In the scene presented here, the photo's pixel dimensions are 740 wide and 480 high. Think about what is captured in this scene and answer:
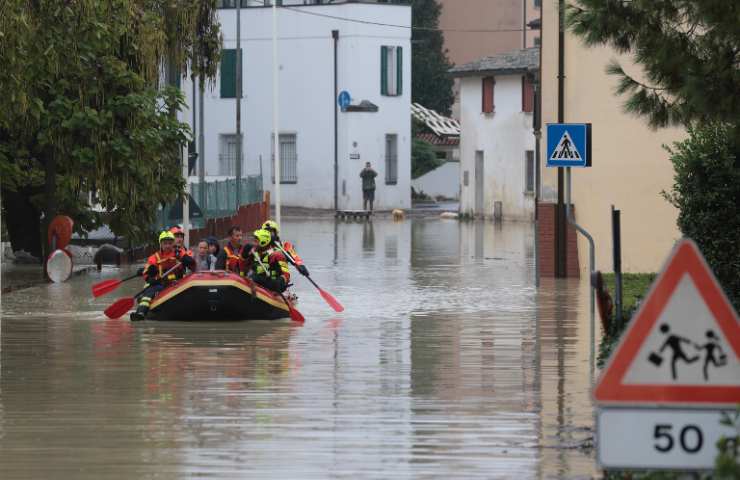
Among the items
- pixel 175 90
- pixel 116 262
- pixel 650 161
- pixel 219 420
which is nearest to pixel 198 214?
pixel 116 262

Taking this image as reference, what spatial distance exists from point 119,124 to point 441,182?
51.4 metres

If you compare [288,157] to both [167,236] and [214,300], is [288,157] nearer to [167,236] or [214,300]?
[167,236]

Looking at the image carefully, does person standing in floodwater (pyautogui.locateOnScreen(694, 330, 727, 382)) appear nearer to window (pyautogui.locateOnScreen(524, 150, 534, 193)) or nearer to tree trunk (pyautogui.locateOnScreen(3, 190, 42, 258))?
tree trunk (pyautogui.locateOnScreen(3, 190, 42, 258))

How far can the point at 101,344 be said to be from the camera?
20.8 meters

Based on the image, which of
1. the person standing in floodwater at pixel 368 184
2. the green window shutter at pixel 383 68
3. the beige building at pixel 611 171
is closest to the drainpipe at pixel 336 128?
the person standing in floodwater at pixel 368 184

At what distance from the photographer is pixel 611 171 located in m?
31.3

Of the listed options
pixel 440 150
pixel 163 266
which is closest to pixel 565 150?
pixel 163 266

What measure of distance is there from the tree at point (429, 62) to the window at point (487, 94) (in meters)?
18.9

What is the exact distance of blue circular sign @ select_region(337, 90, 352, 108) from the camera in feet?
223

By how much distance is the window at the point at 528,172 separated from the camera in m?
62.7

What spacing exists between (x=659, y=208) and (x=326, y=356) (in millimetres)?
13057

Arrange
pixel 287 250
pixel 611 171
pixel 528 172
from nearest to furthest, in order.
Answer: pixel 287 250 < pixel 611 171 < pixel 528 172

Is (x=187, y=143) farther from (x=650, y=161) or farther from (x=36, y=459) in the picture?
(x=36, y=459)

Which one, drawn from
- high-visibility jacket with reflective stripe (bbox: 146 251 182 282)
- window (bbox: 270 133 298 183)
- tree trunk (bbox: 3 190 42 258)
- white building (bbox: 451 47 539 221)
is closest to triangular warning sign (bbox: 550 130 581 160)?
high-visibility jacket with reflective stripe (bbox: 146 251 182 282)
